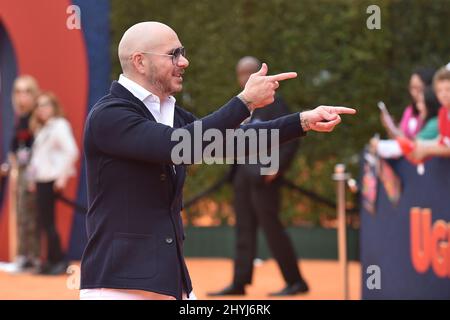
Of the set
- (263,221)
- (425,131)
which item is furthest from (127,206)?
(263,221)

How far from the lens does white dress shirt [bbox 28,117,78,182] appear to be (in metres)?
10.8

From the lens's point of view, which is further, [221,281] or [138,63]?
[221,281]

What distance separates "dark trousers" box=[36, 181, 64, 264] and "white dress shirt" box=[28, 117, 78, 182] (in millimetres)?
115

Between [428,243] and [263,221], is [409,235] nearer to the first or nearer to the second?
[428,243]

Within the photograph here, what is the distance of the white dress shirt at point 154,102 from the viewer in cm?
394

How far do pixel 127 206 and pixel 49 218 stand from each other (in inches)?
294

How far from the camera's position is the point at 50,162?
11.0m

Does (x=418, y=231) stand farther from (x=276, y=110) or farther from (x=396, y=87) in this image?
(x=396, y=87)

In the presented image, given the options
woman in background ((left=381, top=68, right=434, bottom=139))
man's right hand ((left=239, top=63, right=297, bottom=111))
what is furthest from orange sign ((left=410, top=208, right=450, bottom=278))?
man's right hand ((left=239, top=63, right=297, bottom=111))

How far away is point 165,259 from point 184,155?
15.9 inches

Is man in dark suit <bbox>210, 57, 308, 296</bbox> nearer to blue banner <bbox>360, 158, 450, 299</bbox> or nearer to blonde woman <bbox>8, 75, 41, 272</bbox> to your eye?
blue banner <bbox>360, 158, 450, 299</bbox>

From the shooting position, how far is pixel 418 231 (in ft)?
22.3

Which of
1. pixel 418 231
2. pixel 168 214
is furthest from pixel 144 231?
pixel 418 231

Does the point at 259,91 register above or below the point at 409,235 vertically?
above
